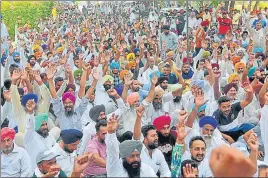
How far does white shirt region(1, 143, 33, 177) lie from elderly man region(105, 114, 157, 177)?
30.7 inches

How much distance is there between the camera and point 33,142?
15.3 ft

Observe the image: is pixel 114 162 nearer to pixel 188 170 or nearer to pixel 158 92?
pixel 188 170

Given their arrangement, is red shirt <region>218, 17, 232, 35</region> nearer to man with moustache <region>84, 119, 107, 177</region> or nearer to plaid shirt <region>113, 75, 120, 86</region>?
plaid shirt <region>113, 75, 120, 86</region>

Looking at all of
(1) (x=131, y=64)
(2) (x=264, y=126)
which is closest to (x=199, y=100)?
(2) (x=264, y=126)

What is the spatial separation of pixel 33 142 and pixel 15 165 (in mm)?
464

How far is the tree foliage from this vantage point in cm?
1681

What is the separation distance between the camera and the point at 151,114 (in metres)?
5.73

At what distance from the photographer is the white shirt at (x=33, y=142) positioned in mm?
4586

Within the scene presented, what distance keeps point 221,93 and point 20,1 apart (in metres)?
13.8

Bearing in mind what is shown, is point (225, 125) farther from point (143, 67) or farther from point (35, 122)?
point (143, 67)

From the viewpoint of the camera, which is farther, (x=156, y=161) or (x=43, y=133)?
(x=43, y=133)

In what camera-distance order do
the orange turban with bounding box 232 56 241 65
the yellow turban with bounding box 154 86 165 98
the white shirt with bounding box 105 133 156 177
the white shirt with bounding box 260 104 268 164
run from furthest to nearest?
the orange turban with bounding box 232 56 241 65, the yellow turban with bounding box 154 86 165 98, the white shirt with bounding box 260 104 268 164, the white shirt with bounding box 105 133 156 177

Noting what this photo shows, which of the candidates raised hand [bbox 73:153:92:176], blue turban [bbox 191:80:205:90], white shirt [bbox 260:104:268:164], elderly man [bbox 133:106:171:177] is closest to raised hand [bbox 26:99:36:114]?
elderly man [bbox 133:106:171:177]

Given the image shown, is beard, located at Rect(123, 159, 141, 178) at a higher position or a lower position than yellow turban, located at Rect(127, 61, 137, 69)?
higher
